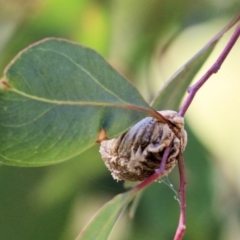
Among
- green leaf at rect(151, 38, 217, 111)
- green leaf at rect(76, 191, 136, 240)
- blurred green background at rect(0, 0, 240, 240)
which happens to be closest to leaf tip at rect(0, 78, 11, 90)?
green leaf at rect(76, 191, 136, 240)

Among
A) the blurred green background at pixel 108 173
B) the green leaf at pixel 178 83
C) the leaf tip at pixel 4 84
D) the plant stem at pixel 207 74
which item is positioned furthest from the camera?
the blurred green background at pixel 108 173

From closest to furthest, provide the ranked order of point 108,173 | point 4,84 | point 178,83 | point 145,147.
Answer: point 4,84, point 145,147, point 178,83, point 108,173

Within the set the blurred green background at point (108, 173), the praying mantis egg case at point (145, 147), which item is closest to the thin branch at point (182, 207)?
Result: the praying mantis egg case at point (145, 147)

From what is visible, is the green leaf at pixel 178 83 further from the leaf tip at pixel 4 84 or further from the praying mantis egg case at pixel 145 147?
the leaf tip at pixel 4 84

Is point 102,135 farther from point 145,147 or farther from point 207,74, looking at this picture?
point 207,74

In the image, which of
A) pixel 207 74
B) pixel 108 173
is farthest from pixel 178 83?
pixel 108 173

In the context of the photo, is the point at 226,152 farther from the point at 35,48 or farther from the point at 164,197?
the point at 35,48
